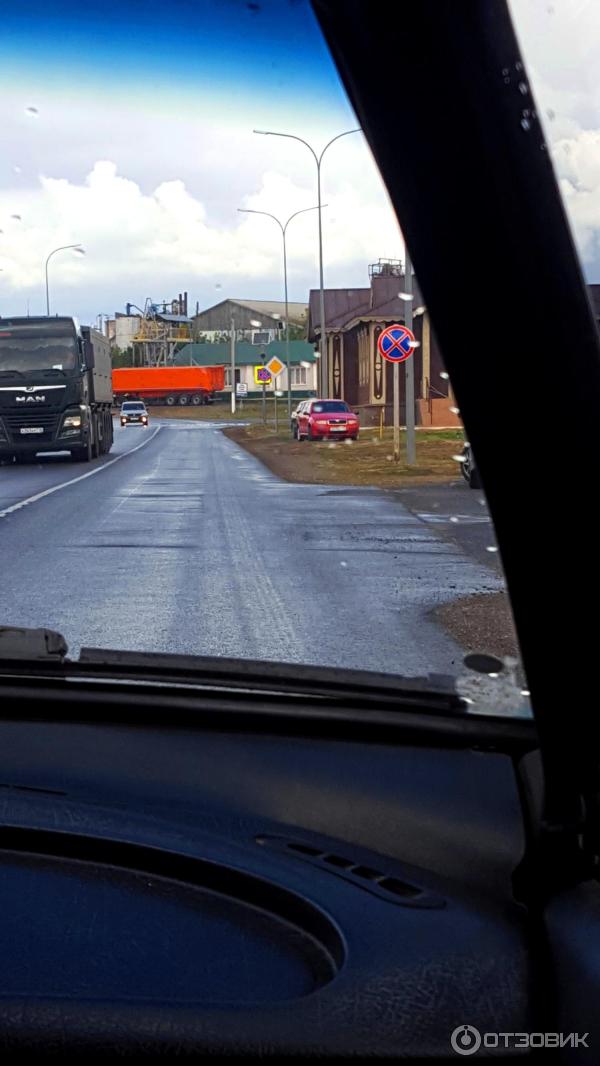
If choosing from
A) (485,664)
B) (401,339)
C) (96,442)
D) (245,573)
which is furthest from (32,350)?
(485,664)

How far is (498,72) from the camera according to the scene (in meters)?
1.54

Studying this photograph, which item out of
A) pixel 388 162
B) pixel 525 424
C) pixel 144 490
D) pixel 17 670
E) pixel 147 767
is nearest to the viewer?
pixel 388 162

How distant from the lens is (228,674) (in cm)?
264

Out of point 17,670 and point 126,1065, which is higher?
point 17,670

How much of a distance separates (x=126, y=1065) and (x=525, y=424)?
99 centimetres

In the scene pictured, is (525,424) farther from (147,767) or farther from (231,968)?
(147,767)

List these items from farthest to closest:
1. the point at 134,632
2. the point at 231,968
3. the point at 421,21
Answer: the point at 134,632, the point at 231,968, the point at 421,21

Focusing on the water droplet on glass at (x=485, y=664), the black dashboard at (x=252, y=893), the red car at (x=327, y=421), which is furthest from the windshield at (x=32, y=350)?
the black dashboard at (x=252, y=893)

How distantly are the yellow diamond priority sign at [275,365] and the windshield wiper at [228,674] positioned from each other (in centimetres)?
279

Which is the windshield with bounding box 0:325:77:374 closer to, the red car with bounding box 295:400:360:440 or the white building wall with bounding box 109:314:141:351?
the red car with bounding box 295:400:360:440

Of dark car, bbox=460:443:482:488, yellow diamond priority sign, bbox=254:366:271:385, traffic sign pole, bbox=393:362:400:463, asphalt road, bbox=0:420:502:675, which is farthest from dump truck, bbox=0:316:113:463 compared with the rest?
dark car, bbox=460:443:482:488

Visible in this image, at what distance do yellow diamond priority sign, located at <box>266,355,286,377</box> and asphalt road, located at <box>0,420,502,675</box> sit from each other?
1072 mm

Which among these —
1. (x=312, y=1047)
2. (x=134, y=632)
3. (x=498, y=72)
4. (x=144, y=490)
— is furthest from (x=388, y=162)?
(x=144, y=490)

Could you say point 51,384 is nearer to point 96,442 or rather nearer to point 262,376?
point 96,442
